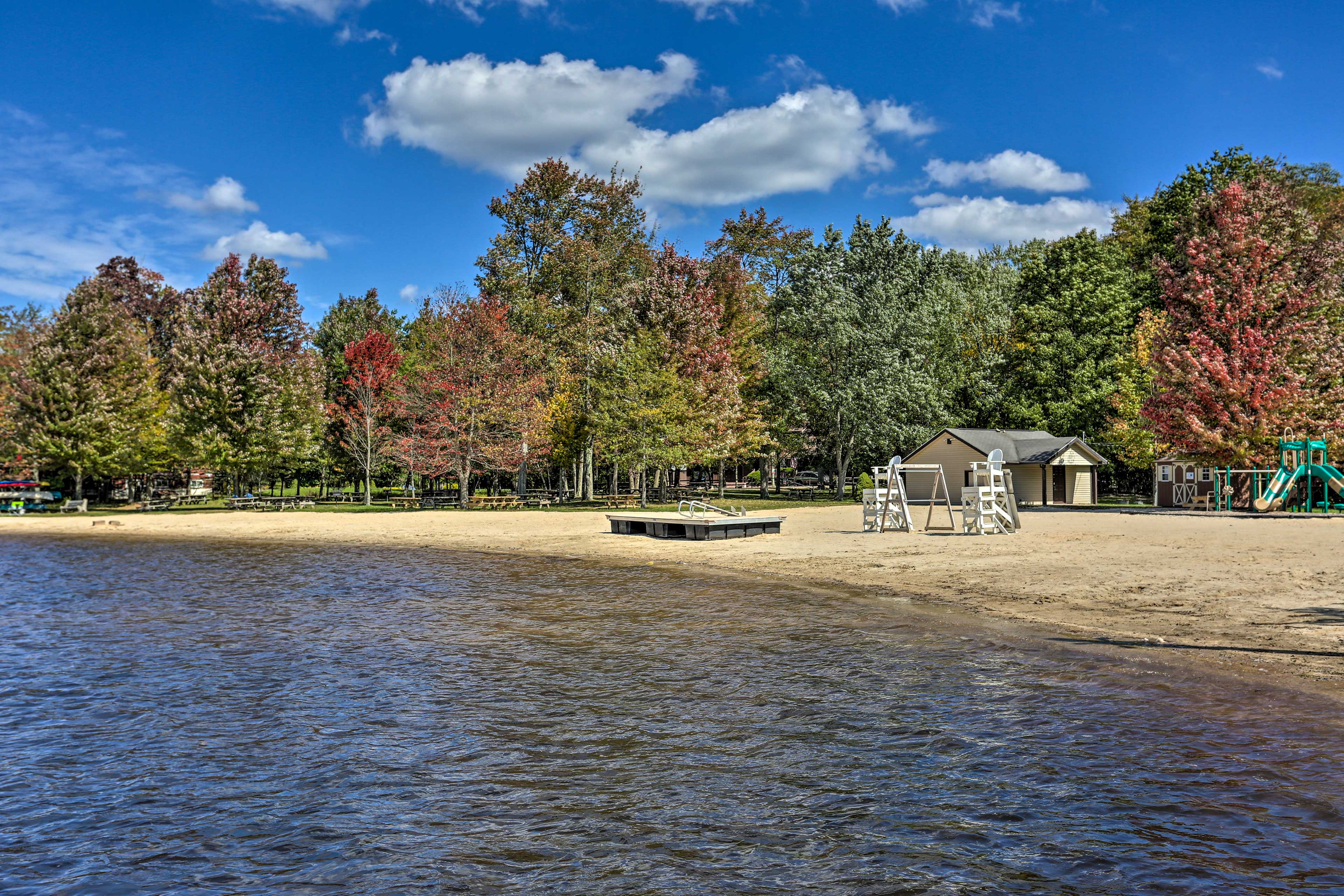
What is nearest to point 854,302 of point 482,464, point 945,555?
point 482,464

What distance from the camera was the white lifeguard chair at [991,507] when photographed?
89.8ft

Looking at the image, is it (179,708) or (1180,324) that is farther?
(1180,324)

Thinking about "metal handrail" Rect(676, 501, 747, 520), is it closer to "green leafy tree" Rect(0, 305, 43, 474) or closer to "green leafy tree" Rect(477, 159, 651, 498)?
"green leafy tree" Rect(477, 159, 651, 498)

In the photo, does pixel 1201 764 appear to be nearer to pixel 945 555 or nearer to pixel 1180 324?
pixel 945 555

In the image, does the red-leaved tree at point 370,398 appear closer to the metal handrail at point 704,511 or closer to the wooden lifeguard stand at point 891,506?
the metal handrail at point 704,511

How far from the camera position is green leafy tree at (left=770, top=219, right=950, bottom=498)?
5494 centimetres

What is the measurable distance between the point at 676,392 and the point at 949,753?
39.9 m

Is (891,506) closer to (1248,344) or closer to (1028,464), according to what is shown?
(1248,344)

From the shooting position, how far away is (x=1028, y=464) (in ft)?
167

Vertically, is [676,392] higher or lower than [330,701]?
higher

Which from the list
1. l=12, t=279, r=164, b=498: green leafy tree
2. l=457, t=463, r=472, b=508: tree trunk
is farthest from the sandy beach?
l=12, t=279, r=164, b=498: green leafy tree

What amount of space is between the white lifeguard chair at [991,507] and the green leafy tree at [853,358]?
2604 cm

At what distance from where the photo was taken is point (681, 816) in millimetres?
6480

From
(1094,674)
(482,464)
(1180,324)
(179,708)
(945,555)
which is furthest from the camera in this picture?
(482,464)
